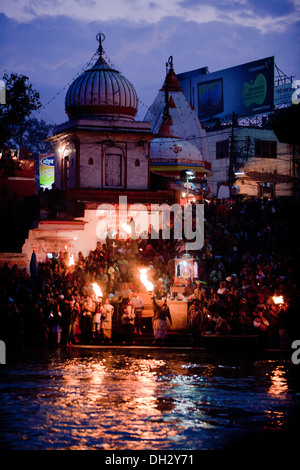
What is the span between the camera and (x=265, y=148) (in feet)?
199

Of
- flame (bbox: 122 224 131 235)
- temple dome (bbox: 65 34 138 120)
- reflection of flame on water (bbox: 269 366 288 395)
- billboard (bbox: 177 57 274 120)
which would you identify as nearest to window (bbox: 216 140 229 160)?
billboard (bbox: 177 57 274 120)

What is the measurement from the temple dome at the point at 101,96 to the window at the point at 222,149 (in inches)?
824

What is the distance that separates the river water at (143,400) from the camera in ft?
37.9

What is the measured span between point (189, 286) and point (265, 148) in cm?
3654

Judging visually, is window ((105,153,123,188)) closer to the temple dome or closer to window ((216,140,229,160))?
the temple dome

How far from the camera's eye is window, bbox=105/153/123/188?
1481 inches

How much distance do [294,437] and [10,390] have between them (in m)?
6.57

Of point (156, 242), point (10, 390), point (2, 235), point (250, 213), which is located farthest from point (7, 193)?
point (10, 390)

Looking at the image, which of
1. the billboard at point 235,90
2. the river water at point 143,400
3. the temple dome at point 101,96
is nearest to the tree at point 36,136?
the billboard at point 235,90

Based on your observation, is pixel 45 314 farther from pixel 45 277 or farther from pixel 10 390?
pixel 10 390

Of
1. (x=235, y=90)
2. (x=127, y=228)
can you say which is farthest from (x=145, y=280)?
(x=235, y=90)

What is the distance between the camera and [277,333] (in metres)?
23.5

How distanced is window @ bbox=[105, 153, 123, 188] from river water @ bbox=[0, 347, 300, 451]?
16.9 m

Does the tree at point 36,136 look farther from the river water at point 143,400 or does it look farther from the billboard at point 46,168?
the river water at point 143,400
